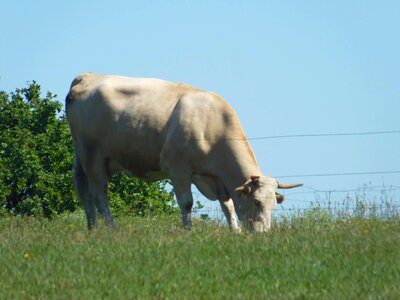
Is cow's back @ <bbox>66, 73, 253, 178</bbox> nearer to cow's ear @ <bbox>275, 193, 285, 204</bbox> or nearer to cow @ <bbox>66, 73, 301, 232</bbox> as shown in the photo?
cow @ <bbox>66, 73, 301, 232</bbox>

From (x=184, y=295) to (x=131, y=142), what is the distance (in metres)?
8.30

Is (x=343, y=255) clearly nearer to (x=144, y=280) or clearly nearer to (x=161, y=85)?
(x=144, y=280)

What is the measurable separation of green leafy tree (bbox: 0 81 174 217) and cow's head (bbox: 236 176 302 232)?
1807cm

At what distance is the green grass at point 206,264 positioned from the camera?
32.6ft

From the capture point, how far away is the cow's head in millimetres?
16047

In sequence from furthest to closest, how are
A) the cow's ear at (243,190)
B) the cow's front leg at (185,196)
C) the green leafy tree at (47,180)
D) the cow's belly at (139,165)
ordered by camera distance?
the green leafy tree at (47,180) → the cow's belly at (139,165) → the cow's front leg at (185,196) → the cow's ear at (243,190)

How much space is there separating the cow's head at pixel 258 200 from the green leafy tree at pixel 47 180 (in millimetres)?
18067

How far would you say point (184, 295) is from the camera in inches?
383

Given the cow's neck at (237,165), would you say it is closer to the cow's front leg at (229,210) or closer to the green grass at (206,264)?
the cow's front leg at (229,210)

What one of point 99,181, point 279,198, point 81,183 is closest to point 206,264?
point 279,198

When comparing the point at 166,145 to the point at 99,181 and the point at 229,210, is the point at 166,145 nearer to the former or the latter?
the point at 229,210

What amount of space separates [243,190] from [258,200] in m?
0.29

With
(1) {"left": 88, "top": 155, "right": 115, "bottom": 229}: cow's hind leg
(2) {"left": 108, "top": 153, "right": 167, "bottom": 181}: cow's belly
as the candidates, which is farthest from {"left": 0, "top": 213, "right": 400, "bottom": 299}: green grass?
(1) {"left": 88, "top": 155, "right": 115, "bottom": 229}: cow's hind leg

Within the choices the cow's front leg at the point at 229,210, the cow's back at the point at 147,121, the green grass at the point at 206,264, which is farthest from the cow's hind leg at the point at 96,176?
the green grass at the point at 206,264
